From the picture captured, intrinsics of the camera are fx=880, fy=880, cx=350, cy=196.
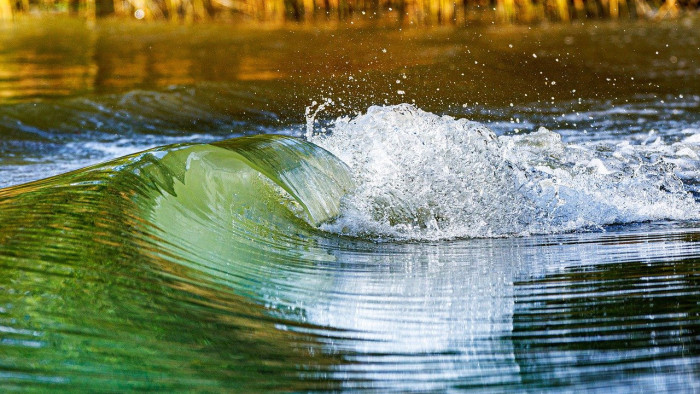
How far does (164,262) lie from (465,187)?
1.51m

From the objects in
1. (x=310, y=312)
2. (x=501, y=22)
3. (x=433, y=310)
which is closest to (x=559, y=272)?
(x=433, y=310)

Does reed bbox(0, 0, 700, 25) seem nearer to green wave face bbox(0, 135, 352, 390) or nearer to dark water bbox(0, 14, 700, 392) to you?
dark water bbox(0, 14, 700, 392)

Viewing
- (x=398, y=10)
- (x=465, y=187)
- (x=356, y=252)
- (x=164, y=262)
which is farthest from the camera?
(x=398, y=10)

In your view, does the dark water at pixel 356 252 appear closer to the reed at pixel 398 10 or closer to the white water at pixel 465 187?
the white water at pixel 465 187

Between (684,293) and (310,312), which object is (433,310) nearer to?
(310,312)

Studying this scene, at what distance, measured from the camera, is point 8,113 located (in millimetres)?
6828

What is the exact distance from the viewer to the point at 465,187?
358 cm

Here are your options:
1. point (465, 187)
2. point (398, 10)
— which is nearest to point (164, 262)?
point (465, 187)

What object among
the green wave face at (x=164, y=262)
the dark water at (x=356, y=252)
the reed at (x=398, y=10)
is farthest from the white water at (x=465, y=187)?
the reed at (x=398, y=10)

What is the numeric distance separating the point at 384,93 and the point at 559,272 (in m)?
4.88

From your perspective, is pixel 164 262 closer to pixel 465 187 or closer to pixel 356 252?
pixel 356 252

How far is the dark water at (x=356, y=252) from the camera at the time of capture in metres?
1.80

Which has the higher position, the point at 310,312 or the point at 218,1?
the point at 218,1

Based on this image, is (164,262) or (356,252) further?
(356,252)
